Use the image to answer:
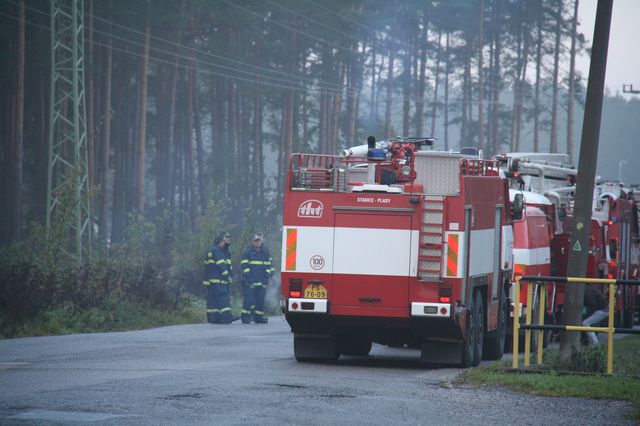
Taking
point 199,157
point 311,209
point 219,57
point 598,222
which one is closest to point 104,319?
point 311,209

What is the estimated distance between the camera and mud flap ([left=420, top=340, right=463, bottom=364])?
16344 millimetres

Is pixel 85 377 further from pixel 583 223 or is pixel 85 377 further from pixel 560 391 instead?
pixel 583 223

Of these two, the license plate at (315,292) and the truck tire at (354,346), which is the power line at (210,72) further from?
the license plate at (315,292)

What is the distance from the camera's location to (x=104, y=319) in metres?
23.5

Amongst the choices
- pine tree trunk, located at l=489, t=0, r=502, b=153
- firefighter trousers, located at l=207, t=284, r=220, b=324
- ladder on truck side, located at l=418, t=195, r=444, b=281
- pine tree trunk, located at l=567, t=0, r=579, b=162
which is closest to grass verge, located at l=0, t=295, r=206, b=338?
firefighter trousers, located at l=207, t=284, r=220, b=324

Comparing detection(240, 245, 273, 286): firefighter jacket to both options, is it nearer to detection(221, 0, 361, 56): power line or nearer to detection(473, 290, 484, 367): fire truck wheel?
detection(473, 290, 484, 367): fire truck wheel

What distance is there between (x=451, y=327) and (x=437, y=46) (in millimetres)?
59426

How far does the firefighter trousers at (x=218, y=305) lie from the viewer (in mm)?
26234

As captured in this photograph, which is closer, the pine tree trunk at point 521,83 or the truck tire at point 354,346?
the truck tire at point 354,346

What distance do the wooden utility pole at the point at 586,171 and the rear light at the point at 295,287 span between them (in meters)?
3.45

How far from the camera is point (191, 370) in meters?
14.6

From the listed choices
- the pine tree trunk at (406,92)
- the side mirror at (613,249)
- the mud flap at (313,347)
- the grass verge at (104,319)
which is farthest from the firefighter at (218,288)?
the pine tree trunk at (406,92)

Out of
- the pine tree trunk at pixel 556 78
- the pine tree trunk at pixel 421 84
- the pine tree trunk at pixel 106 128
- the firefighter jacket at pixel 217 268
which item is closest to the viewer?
the firefighter jacket at pixel 217 268

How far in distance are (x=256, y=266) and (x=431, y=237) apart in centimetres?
1179
